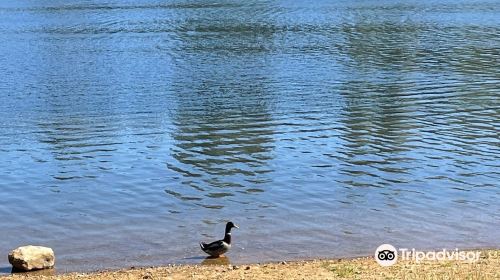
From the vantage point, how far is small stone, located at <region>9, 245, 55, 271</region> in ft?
52.1

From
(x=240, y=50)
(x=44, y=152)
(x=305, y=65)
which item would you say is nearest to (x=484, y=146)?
(x=44, y=152)

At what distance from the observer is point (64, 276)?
15.5m

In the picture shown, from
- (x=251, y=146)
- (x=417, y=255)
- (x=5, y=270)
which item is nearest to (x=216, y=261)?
(x=417, y=255)

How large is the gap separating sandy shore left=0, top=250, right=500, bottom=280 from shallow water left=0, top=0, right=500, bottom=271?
3.22 feet

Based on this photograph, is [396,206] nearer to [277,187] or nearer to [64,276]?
[277,187]

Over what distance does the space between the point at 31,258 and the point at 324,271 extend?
5178 mm

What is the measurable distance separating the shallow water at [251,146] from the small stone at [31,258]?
557 millimetres

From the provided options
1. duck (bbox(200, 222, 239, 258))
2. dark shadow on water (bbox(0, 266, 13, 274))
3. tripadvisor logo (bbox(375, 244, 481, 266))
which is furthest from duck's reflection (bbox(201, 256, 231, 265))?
dark shadow on water (bbox(0, 266, 13, 274))

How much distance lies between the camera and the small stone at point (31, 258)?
52.1 feet

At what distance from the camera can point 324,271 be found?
1468 centimetres

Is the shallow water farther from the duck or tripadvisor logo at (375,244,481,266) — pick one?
tripadvisor logo at (375,244,481,266)

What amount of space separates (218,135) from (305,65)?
16620mm

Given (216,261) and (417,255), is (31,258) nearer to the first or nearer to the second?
(216,261)

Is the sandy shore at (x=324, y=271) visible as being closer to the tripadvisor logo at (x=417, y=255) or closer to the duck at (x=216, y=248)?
the tripadvisor logo at (x=417, y=255)
